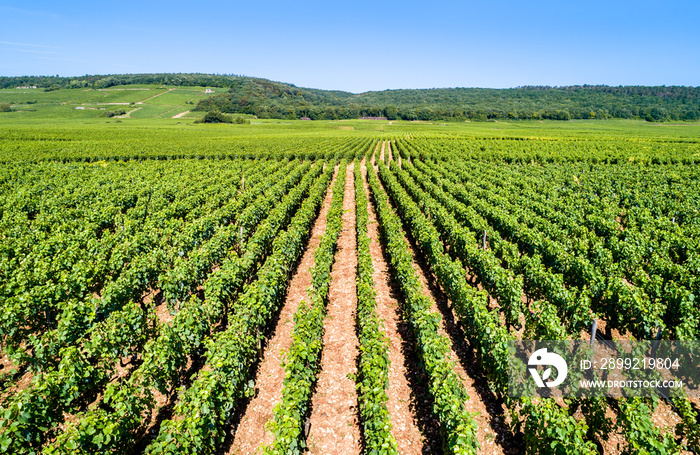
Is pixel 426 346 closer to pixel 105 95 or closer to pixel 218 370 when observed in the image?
pixel 218 370

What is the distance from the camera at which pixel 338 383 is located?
8.66m

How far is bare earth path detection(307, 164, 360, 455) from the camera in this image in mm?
7109

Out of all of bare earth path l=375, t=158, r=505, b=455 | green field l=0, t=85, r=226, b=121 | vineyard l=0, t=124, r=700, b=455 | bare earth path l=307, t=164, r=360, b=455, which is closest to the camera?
vineyard l=0, t=124, r=700, b=455

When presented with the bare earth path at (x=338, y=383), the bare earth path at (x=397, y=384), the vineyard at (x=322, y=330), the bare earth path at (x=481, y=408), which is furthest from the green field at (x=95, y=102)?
the bare earth path at (x=481, y=408)

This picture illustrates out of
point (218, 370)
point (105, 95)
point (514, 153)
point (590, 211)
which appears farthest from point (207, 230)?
point (105, 95)

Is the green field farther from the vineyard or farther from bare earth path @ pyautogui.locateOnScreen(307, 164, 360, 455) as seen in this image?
bare earth path @ pyautogui.locateOnScreen(307, 164, 360, 455)

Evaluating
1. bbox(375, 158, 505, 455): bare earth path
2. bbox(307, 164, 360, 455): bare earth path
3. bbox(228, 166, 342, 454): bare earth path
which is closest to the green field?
bbox(228, 166, 342, 454): bare earth path

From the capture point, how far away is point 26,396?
216 inches

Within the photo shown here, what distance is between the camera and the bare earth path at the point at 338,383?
7109mm

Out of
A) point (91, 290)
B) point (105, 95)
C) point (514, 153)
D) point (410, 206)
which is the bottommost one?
point (91, 290)

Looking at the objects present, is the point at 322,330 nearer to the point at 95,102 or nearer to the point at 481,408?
the point at 481,408

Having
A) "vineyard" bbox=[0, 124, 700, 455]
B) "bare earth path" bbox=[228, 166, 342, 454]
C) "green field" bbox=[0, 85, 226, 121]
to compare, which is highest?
"green field" bbox=[0, 85, 226, 121]

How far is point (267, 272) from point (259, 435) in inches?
201

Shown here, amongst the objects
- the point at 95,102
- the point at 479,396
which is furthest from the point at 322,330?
the point at 95,102
